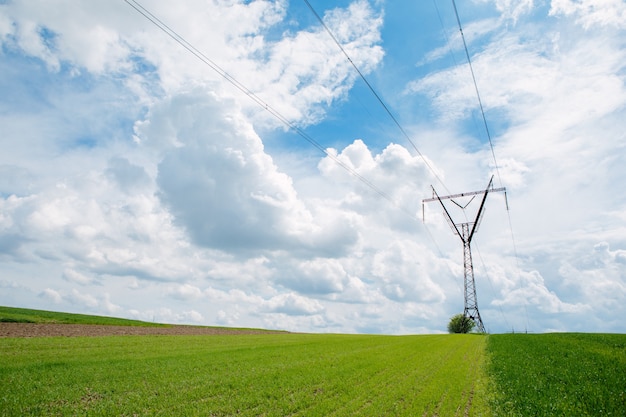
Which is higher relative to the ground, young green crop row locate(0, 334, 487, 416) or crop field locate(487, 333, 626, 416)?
crop field locate(487, 333, 626, 416)

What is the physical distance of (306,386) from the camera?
1864 centimetres

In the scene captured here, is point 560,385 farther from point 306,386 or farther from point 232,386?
point 232,386

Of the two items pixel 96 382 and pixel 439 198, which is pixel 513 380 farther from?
pixel 439 198

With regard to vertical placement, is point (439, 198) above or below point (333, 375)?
above

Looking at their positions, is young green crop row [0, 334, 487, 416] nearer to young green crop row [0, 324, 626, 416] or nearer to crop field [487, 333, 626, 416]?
young green crop row [0, 324, 626, 416]

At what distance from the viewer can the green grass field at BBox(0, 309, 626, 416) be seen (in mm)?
14539

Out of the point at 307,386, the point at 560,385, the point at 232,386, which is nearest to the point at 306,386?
the point at 307,386

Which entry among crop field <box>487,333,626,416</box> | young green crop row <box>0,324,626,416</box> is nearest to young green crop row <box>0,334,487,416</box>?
young green crop row <box>0,324,626,416</box>

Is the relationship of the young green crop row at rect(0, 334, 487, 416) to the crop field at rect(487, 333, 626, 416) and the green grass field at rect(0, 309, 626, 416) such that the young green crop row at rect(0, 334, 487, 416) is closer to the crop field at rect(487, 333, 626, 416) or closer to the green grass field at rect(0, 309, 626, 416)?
the green grass field at rect(0, 309, 626, 416)

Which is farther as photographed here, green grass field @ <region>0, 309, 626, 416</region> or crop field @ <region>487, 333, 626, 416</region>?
crop field @ <region>487, 333, 626, 416</region>

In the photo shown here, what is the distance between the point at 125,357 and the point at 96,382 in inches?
429

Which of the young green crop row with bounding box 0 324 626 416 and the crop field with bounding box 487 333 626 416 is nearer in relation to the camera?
the young green crop row with bounding box 0 324 626 416

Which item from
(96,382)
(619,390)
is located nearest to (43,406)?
(96,382)

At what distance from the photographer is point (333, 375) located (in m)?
21.9
